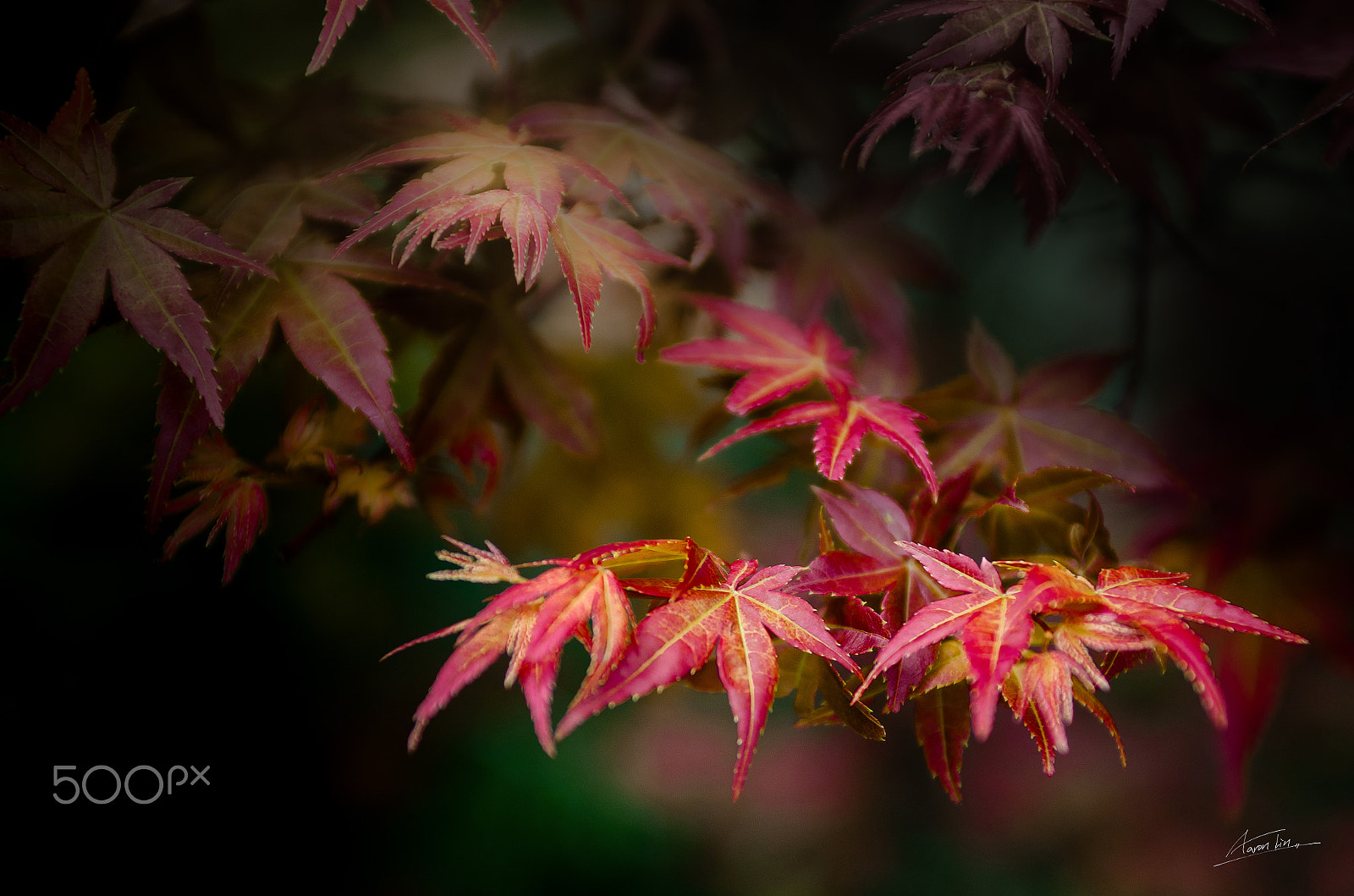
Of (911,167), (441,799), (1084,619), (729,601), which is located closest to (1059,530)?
(1084,619)

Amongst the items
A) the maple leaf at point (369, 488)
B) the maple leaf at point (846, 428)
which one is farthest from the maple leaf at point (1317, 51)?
the maple leaf at point (369, 488)

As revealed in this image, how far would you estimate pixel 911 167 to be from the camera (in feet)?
2.50

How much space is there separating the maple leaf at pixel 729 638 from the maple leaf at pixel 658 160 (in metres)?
0.23

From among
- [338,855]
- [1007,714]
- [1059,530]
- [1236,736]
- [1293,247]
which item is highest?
[1293,247]

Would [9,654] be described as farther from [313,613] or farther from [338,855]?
[338,855]

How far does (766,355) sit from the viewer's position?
53 cm

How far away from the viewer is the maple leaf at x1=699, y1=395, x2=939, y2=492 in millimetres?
419

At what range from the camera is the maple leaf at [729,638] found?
1.03ft

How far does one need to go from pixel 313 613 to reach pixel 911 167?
84 centimetres
